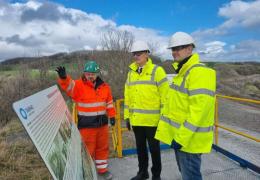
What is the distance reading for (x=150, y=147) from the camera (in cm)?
416

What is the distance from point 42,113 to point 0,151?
12.0 feet

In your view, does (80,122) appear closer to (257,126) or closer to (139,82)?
(139,82)

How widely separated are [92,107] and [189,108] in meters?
2.02

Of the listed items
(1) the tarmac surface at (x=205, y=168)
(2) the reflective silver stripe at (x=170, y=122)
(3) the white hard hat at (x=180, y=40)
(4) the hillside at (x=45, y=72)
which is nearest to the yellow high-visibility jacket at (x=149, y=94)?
(2) the reflective silver stripe at (x=170, y=122)

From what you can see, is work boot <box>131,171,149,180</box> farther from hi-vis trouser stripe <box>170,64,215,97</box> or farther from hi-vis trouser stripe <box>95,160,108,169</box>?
hi-vis trouser stripe <box>170,64,215,97</box>

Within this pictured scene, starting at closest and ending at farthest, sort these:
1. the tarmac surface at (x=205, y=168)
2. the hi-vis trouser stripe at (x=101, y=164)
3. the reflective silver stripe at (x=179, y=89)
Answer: the reflective silver stripe at (x=179, y=89) → the tarmac surface at (x=205, y=168) → the hi-vis trouser stripe at (x=101, y=164)

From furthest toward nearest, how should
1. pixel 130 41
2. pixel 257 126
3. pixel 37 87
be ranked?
pixel 37 87 < pixel 130 41 < pixel 257 126

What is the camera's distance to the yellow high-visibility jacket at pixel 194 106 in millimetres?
2645

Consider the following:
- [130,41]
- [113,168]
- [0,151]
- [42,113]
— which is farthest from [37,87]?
[42,113]

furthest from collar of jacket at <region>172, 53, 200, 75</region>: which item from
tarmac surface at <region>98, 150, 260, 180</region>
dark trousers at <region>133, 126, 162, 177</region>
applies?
tarmac surface at <region>98, 150, 260, 180</region>

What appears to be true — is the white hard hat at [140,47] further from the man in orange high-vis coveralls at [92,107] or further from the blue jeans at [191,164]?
the blue jeans at [191,164]

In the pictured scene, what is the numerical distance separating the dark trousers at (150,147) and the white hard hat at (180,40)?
151 centimetres

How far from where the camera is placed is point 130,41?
13.5 meters

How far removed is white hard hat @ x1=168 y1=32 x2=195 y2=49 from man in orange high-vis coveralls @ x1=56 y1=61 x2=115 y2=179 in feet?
5.32
